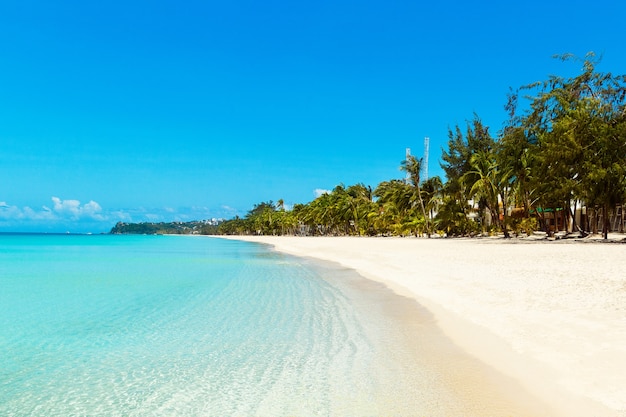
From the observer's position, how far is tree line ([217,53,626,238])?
23219 mm

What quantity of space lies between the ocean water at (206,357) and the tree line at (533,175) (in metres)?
18.2

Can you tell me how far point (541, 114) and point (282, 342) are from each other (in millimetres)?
27801

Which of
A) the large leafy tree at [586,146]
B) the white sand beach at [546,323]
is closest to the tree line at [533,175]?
the large leafy tree at [586,146]

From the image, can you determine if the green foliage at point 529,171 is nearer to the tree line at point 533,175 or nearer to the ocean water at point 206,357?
the tree line at point 533,175

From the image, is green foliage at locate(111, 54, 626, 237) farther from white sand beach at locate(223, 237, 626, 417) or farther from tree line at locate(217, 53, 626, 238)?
white sand beach at locate(223, 237, 626, 417)

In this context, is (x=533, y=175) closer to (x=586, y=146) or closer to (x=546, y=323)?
(x=586, y=146)

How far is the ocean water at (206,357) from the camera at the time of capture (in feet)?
13.2

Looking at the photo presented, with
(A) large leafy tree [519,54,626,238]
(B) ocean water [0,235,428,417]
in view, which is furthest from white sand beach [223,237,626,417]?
(A) large leafy tree [519,54,626,238]

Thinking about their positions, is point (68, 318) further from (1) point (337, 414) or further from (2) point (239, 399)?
(1) point (337, 414)

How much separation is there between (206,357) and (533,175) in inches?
997

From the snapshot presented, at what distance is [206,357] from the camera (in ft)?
18.1

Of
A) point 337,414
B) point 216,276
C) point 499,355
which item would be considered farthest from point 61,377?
point 216,276

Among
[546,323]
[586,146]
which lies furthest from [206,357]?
[586,146]

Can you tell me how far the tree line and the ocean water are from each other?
18.2m
